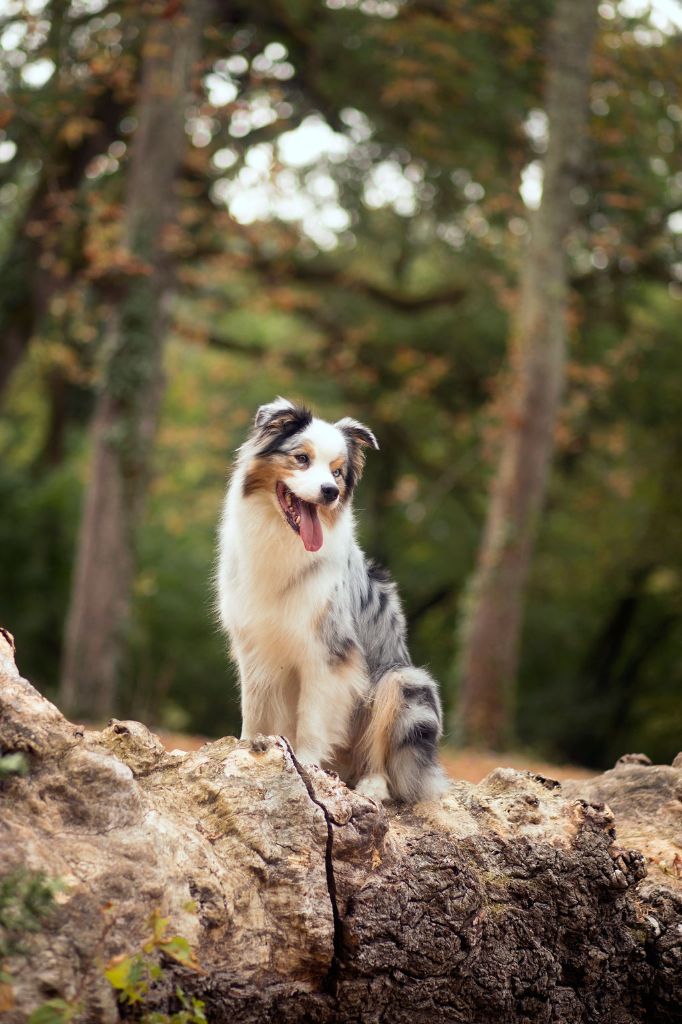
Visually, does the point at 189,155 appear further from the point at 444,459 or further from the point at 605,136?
the point at 444,459

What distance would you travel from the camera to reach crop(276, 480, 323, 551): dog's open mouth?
233 inches

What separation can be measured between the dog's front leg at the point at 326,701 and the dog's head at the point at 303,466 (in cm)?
57

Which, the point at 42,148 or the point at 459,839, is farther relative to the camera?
the point at 42,148

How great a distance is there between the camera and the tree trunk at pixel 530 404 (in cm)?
1636

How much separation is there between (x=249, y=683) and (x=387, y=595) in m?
0.82

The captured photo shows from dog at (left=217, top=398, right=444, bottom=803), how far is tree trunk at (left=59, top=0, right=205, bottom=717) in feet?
32.7

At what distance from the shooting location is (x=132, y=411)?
16109 millimetres

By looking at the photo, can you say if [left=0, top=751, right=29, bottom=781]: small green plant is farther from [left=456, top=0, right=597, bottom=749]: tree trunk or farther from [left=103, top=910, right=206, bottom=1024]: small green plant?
[left=456, top=0, right=597, bottom=749]: tree trunk

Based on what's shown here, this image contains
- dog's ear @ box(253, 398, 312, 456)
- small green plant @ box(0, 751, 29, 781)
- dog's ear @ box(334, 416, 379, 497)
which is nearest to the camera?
small green plant @ box(0, 751, 29, 781)

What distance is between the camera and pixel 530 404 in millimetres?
16453

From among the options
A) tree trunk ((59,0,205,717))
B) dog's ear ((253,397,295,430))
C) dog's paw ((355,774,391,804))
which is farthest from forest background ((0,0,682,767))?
dog's paw ((355,774,391,804))

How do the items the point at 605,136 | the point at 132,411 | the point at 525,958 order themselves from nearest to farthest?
1. the point at 525,958
2. the point at 132,411
3. the point at 605,136

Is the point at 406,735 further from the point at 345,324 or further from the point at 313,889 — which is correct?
the point at 345,324

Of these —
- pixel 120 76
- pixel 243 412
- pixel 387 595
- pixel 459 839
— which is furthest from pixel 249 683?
pixel 243 412
